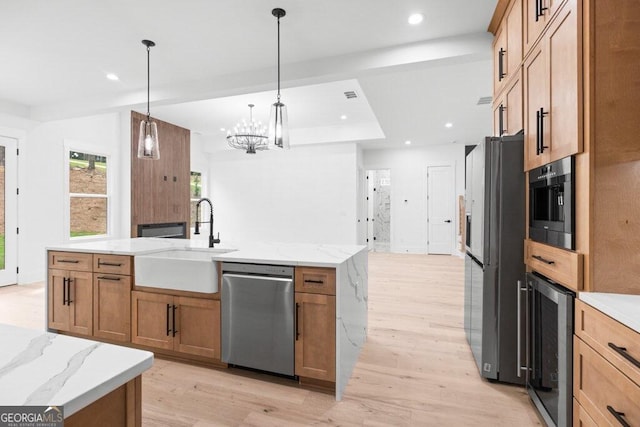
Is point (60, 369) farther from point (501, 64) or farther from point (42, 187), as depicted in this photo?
point (42, 187)

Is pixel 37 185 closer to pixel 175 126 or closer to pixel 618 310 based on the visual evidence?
pixel 175 126

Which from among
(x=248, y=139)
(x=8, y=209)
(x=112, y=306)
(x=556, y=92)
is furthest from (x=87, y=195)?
(x=556, y=92)

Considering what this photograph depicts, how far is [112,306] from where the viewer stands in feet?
8.66

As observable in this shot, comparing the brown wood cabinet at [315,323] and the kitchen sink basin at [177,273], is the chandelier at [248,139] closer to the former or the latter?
the kitchen sink basin at [177,273]

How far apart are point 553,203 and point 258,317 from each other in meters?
1.89

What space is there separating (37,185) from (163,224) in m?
2.06

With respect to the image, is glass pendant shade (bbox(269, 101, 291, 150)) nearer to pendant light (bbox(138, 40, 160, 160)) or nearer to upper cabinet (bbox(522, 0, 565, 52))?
pendant light (bbox(138, 40, 160, 160))

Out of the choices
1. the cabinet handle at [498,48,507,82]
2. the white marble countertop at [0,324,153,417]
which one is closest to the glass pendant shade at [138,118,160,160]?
the white marble countertop at [0,324,153,417]

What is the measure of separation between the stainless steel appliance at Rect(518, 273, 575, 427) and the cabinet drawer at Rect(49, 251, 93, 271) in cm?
328

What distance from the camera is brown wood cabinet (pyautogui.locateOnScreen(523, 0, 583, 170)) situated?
57.4 inches

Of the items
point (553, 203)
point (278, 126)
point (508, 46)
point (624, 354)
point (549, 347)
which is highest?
point (508, 46)

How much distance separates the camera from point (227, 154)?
8695 millimetres

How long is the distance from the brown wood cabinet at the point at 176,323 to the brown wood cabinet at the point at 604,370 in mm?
2076

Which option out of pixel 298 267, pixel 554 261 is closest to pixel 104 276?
pixel 298 267
